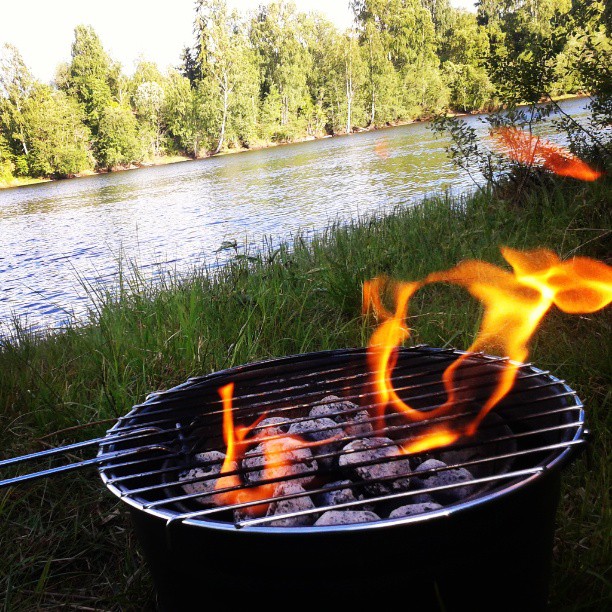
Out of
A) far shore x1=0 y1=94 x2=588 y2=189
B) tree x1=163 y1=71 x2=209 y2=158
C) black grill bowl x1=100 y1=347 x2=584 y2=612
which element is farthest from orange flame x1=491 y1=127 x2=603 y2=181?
tree x1=163 y1=71 x2=209 y2=158

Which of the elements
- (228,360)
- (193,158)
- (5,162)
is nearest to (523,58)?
(228,360)

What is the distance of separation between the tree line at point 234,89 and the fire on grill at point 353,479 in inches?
1455

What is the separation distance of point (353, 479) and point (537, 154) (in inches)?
205

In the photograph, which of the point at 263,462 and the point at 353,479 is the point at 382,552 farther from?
the point at 263,462

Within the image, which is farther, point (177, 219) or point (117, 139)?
point (117, 139)

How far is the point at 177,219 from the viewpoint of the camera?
14.1 m

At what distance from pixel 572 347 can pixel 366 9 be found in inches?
2393

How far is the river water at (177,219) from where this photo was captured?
8.43 metres

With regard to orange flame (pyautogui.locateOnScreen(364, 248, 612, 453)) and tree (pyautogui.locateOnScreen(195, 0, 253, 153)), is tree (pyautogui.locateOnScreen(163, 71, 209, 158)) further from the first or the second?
orange flame (pyautogui.locateOnScreen(364, 248, 612, 453))

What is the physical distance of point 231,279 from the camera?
14.2ft

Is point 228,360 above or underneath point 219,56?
underneath

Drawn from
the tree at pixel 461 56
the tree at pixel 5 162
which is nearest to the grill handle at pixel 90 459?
the tree at pixel 461 56

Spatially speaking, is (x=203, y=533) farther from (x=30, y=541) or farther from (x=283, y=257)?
(x=283, y=257)

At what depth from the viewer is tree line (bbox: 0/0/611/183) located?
133 feet
